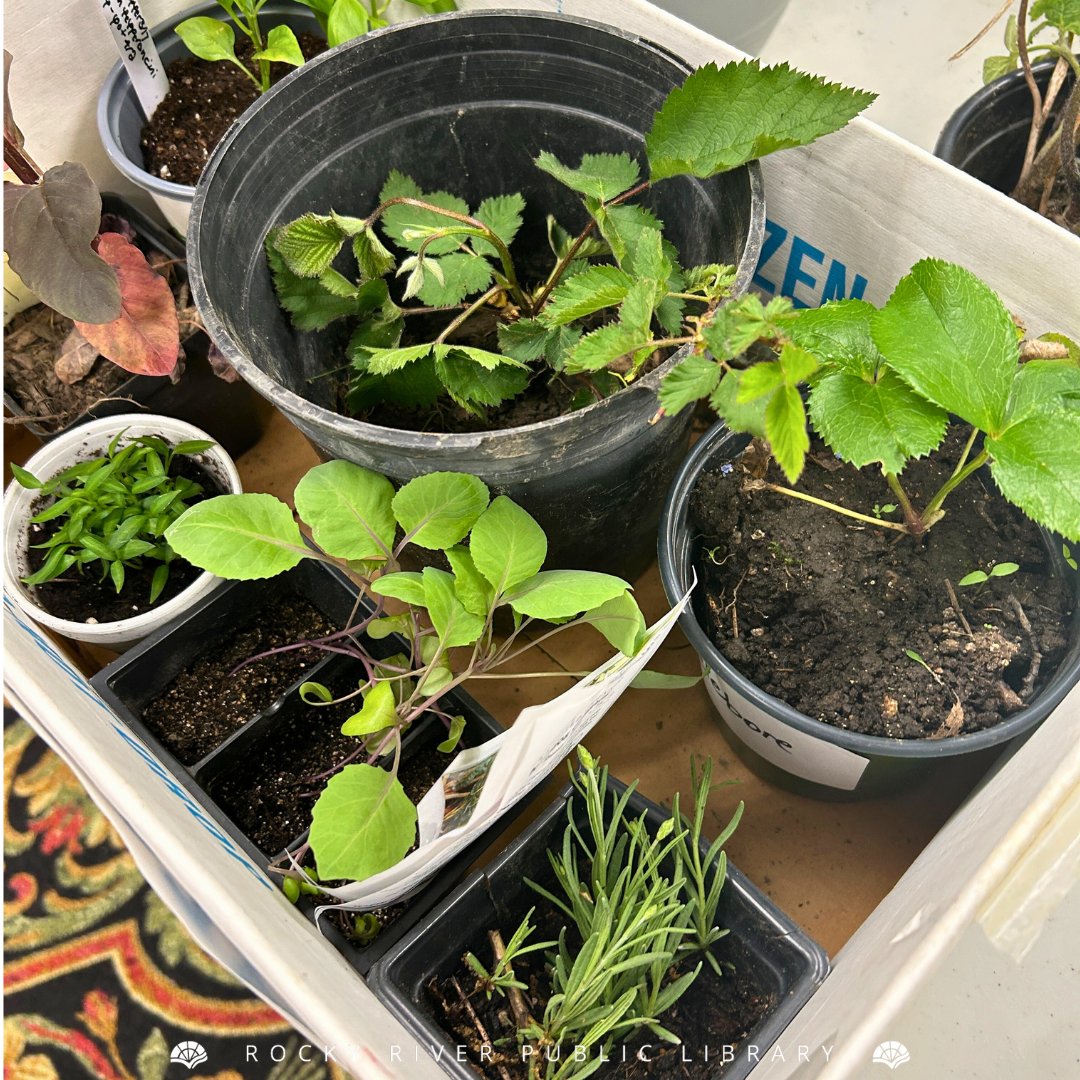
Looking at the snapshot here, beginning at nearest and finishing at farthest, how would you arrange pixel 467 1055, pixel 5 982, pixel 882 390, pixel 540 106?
1. pixel 882 390
2. pixel 467 1055
3. pixel 540 106
4. pixel 5 982

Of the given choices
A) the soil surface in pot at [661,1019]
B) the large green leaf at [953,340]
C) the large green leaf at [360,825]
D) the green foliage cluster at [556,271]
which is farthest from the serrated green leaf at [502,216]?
the soil surface in pot at [661,1019]

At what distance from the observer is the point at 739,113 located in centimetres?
65

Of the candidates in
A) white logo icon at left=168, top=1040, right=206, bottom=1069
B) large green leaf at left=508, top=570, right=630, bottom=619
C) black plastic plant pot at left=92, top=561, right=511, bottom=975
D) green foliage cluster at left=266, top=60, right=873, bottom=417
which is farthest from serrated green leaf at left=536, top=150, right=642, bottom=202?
white logo icon at left=168, top=1040, right=206, bottom=1069

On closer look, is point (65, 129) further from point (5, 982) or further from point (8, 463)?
point (5, 982)

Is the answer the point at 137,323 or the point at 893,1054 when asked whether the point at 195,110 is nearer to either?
the point at 137,323

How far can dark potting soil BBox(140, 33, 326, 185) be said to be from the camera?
0.98 metres

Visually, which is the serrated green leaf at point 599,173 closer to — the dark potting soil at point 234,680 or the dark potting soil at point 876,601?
the dark potting soil at point 876,601

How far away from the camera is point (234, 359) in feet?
2.11

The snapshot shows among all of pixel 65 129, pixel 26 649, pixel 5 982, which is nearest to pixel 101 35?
pixel 65 129

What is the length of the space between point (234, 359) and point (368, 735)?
304mm

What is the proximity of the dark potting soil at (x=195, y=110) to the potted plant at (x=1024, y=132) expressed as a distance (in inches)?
26.0

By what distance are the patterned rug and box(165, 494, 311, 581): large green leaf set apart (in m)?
0.50

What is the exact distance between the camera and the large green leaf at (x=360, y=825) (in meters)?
0.59

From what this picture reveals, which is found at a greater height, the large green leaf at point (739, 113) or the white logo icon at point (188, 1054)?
the large green leaf at point (739, 113)
